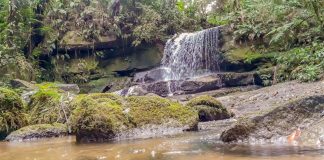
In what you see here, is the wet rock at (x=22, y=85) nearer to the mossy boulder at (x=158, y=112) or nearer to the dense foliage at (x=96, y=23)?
the dense foliage at (x=96, y=23)

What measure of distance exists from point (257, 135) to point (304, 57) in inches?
271

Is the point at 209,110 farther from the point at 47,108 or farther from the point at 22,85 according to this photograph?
the point at 22,85

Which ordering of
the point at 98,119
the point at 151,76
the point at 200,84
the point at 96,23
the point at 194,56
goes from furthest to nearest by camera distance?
the point at 96,23, the point at 194,56, the point at 151,76, the point at 200,84, the point at 98,119

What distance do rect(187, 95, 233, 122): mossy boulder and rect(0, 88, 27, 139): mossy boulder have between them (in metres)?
3.89

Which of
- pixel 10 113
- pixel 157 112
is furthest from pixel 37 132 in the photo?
pixel 157 112

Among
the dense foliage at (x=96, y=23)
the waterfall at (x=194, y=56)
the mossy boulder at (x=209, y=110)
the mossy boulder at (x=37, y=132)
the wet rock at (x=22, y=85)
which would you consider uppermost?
the dense foliage at (x=96, y=23)

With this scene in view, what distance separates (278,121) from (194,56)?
12351 millimetres

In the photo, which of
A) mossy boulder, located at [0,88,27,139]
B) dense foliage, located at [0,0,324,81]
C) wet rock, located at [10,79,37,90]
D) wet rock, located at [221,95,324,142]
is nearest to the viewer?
wet rock, located at [221,95,324,142]

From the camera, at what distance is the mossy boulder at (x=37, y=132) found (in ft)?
26.5

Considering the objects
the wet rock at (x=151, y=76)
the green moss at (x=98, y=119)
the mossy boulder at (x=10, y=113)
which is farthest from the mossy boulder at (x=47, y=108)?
the wet rock at (x=151, y=76)

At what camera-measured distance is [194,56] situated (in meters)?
17.4

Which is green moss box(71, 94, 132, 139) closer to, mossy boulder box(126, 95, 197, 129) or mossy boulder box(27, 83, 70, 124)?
mossy boulder box(126, 95, 197, 129)

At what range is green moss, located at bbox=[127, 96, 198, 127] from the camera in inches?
277

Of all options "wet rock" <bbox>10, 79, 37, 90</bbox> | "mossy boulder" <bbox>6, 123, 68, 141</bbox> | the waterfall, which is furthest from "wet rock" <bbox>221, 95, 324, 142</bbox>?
the waterfall
